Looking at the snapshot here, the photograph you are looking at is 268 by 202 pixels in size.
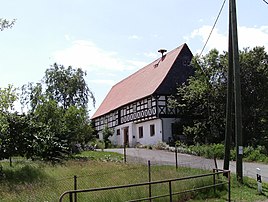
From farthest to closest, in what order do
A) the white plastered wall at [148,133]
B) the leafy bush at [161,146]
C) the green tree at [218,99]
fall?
the white plastered wall at [148,133] < the leafy bush at [161,146] < the green tree at [218,99]

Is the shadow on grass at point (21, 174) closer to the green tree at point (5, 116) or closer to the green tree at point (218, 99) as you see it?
the green tree at point (5, 116)

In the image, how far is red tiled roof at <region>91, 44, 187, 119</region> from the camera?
1595 inches

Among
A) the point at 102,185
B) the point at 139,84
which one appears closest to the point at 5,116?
the point at 102,185

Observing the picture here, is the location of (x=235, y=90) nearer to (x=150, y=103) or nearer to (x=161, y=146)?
(x=161, y=146)

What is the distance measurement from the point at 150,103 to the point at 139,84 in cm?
667

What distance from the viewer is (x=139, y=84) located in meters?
45.8

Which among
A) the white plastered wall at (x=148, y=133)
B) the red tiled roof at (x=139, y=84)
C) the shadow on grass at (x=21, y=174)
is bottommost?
the shadow on grass at (x=21, y=174)

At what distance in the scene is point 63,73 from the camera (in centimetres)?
5141

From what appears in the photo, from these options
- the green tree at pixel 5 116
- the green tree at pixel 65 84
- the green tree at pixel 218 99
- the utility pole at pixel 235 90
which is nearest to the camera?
the utility pole at pixel 235 90

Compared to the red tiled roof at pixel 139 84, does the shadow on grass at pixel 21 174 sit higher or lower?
lower

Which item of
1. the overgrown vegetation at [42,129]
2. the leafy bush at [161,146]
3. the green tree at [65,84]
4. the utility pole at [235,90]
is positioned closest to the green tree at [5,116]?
the overgrown vegetation at [42,129]

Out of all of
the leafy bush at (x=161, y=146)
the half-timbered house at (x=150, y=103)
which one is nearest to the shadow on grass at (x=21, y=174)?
the leafy bush at (x=161, y=146)

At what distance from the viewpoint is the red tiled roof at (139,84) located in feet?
133

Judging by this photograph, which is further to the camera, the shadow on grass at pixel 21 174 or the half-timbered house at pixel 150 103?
the half-timbered house at pixel 150 103
